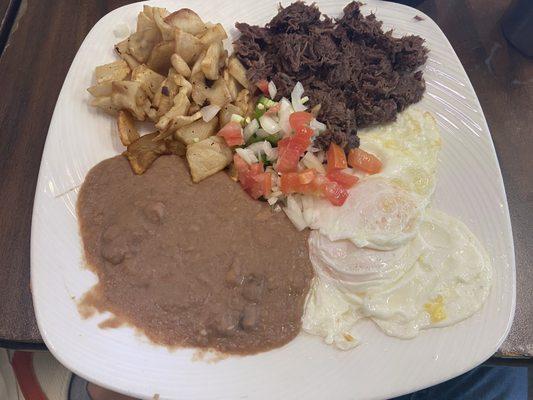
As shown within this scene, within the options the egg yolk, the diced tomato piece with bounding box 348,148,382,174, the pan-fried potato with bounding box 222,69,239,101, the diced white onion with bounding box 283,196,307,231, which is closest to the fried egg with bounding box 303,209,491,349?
the egg yolk

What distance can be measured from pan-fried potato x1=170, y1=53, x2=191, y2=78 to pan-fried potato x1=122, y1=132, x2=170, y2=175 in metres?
0.40

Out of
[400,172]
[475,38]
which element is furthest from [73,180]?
[475,38]

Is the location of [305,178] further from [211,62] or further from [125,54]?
[125,54]

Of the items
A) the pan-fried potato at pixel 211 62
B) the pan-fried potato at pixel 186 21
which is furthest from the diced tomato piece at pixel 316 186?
the pan-fried potato at pixel 186 21

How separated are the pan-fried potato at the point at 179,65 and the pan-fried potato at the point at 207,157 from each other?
0.41m

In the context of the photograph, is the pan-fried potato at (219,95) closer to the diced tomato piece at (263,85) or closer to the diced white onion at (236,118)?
the diced white onion at (236,118)

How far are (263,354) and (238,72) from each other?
5.44 feet

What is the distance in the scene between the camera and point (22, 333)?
2.29 meters

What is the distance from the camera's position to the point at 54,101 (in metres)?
3.00

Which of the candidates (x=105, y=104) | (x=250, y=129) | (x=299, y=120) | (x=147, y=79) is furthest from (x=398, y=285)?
(x=105, y=104)

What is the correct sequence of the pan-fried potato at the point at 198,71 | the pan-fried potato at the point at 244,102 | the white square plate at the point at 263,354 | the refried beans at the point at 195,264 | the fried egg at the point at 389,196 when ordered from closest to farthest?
the white square plate at the point at 263,354 < the refried beans at the point at 195,264 < the fried egg at the point at 389,196 < the pan-fried potato at the point at 198,71 < the pan-fried potato at the point at 244,102

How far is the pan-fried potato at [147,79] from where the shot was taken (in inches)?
99.8

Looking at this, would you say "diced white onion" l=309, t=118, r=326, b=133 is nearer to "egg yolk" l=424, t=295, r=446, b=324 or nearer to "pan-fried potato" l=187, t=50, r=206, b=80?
"pan-fried potato" l=187, t=50, r=206, b=80

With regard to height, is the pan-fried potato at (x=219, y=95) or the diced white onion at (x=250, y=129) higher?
the pan-fried potato at (x=219, y=95)
